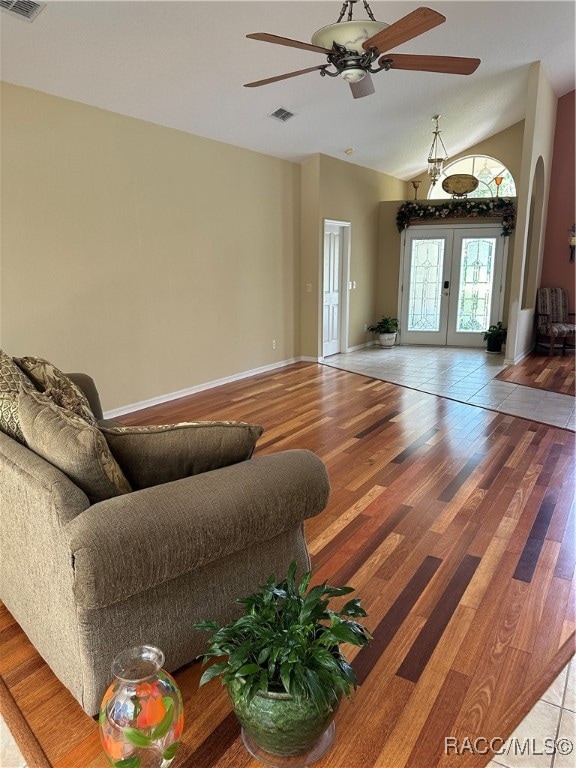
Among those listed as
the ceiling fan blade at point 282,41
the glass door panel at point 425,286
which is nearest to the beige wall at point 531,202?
the glass door panel at point 425,286

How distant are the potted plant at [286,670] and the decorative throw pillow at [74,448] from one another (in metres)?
0.50

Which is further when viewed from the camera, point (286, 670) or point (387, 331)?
point (387, 331)

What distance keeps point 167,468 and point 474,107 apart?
703 centimetres

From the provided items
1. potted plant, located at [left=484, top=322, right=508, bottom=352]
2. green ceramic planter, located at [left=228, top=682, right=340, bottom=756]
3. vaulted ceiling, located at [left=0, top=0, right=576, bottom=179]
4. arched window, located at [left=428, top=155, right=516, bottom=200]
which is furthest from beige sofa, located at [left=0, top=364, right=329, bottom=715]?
arched window, located at [left=428, top=155, right=516, bottom=200]

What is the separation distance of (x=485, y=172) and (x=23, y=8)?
25.0ft

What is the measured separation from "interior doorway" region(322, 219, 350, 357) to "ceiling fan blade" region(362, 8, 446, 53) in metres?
4.30

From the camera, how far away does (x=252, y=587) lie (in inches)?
66.9

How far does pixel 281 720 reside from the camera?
48.6 inches

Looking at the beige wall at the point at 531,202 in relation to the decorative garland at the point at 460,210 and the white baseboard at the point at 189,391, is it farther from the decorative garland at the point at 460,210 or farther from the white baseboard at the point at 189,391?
the white baseboard at the point at 189,391

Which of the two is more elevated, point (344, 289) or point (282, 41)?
point (282, 41)

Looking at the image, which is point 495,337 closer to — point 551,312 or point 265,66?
point 551,312

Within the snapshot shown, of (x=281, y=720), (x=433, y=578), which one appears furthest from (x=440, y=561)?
(x=281, y=720)

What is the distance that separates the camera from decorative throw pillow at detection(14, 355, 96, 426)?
86.7 inches

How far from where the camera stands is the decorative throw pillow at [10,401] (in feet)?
5.38
